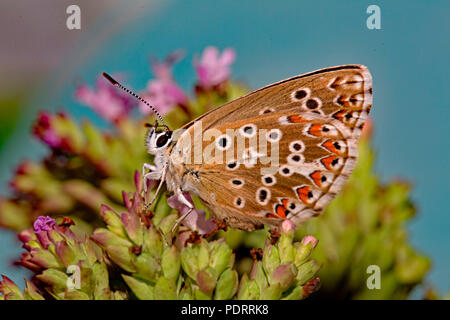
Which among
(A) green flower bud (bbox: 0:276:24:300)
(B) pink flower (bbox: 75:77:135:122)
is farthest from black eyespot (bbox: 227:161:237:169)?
(B) pink flower (bbox: 75:77:135:122)

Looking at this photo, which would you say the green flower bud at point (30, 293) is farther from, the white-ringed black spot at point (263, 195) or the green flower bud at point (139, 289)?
the white-ringed black spot at point (263, 195)

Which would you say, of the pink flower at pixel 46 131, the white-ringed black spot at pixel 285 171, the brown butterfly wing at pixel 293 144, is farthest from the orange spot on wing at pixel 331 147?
the pink flower at pixel 46 131

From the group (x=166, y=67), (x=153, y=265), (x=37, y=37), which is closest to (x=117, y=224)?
(x=153, y=265)

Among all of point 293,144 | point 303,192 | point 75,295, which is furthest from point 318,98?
point 75,295

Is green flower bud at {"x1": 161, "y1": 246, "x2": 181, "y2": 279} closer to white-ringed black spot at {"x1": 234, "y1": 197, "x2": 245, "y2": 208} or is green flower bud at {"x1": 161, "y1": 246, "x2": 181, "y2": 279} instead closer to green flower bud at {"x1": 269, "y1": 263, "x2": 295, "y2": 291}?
green flower bud at {"x1": 269, "y1": 263, "x2": 295, "y2": 291}

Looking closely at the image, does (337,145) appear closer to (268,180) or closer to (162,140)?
(268,180)

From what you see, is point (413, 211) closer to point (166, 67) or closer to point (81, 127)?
point (166, 67)
